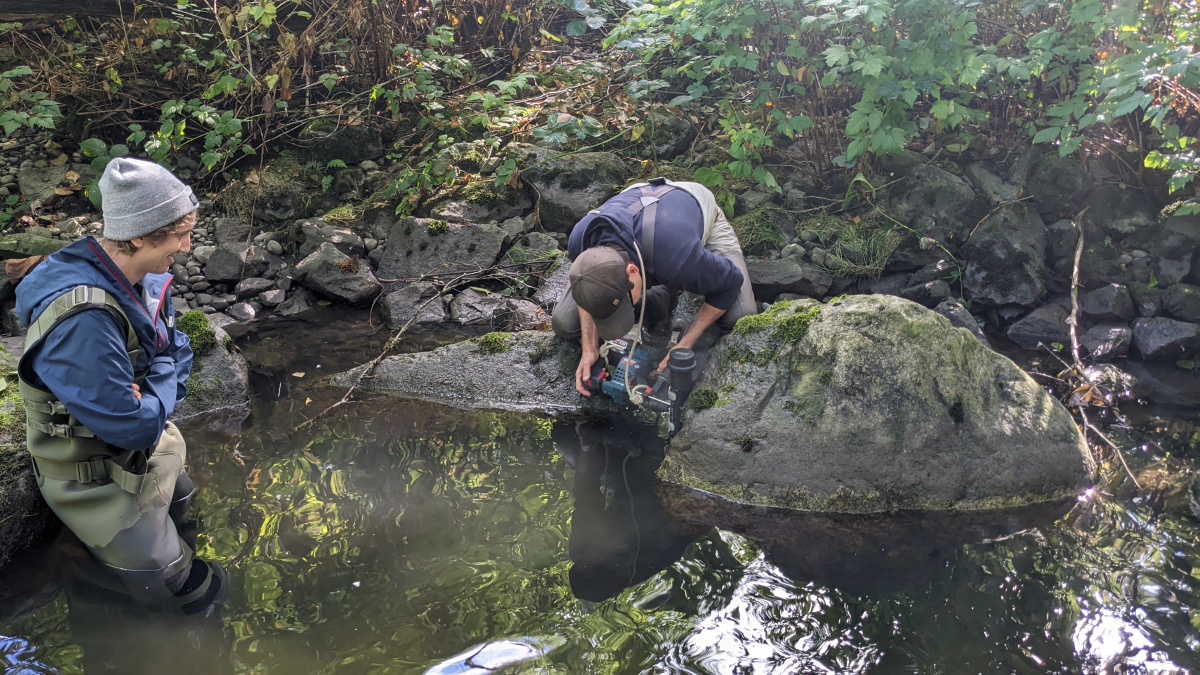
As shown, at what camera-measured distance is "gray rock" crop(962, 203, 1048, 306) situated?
5453 mm

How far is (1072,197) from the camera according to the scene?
5.72m

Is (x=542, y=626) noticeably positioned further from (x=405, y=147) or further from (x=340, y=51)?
(x=340, y=51)

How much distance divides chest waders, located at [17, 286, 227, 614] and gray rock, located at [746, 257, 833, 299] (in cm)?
416

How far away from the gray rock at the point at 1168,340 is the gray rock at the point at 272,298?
687cm

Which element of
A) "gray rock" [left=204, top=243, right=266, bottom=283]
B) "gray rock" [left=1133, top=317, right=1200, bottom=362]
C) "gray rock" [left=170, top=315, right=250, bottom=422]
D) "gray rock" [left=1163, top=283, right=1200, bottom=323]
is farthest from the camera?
"gray rock" [left=204, top=243, right=266, bottom=283]

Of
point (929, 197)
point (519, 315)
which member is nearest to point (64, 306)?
point (519, 315)

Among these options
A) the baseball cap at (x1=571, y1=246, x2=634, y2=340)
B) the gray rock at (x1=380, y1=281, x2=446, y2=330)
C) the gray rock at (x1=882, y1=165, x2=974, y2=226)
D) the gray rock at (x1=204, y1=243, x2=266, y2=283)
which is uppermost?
the baseball cap at (x1=571, y1=246, x2=634, y2=340)

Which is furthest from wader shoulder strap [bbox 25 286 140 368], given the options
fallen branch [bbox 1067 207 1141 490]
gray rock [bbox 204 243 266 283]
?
fallen branch [bbox 1067 207 1141 490]

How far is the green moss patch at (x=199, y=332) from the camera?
4.79 meters

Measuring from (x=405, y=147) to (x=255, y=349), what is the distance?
2.90 metres

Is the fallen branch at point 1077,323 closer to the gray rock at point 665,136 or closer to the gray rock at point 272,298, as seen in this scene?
the gray rock at point 665,136

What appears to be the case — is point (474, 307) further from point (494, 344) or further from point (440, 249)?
point (494, 344)

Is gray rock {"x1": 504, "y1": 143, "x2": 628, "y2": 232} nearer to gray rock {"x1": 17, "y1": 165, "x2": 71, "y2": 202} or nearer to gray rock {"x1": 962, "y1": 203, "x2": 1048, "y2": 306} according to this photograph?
gray rock {"x1": 962, "y1": 203, "x2": 1048, "y2": 306}

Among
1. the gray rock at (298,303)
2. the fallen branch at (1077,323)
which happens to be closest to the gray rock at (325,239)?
the gray rock at (298,303)
